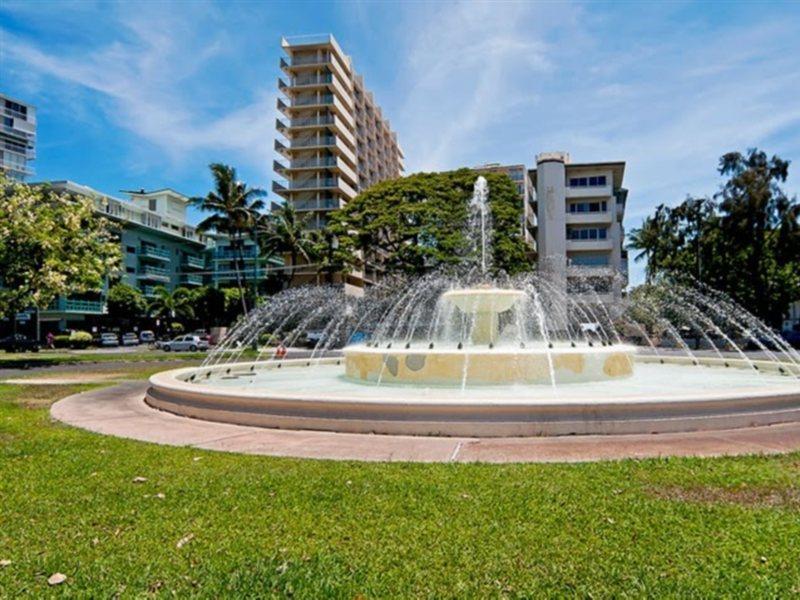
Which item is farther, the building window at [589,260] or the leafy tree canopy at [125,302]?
the leafy tree canopy at [125,302]

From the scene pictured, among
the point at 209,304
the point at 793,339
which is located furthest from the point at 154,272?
the point at 793,339

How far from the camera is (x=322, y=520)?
4.63 metres

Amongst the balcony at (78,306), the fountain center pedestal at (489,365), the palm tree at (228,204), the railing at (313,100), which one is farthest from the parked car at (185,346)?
the fountain center pedestal at (489,365)

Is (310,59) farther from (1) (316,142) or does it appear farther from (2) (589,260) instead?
(2) (589,260)

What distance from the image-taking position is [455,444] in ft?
24.5

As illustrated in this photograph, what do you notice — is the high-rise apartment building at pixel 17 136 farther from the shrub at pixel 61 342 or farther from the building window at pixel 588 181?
the building window at pixel 588 181

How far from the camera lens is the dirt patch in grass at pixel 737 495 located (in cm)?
496

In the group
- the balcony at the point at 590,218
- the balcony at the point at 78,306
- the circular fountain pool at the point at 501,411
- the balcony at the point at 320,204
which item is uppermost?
the balcony at the point at 320,204

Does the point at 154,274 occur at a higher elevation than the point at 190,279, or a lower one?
higher

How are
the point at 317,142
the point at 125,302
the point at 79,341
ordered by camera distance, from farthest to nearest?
the point at 317,142 → the point at 125,302 → the point at 79,341

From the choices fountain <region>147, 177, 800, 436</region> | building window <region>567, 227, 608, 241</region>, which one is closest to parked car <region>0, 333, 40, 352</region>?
fountain <region>147, 177, 800, 436</region>

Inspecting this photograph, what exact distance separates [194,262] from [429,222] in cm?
5575

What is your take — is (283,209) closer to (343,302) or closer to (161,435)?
(343,302)

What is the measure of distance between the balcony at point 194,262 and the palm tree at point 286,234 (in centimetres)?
2957
